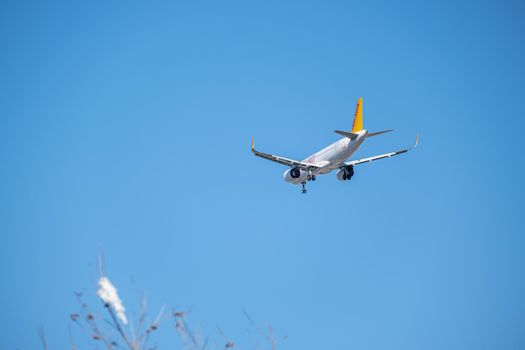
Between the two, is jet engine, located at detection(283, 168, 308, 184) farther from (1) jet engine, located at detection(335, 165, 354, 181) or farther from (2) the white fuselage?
(1) jet engine, located at detection(335, 165, 354, 181)

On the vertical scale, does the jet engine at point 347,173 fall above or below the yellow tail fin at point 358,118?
below

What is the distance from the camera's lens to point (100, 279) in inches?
511

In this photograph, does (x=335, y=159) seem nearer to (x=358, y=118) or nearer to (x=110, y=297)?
(x=358, y=118)

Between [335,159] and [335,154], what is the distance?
2.15ft

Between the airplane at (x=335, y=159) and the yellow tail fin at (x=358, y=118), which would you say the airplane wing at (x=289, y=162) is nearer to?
the airplane at (x=335, y=159)

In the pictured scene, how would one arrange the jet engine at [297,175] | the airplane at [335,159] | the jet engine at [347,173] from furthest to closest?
1. the jet engine at [347,173]
2. the jet engine at [297,175]
3. the airplane at [335,159]

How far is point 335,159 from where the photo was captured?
7381 cm

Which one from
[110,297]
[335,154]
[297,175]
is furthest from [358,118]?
[110,297]

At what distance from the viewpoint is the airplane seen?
71.8 metres

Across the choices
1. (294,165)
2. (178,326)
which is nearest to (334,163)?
(294,165)

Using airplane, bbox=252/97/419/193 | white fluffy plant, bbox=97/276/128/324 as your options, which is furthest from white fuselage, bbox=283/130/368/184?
white fluffy plant, bbox=97/276/128/324

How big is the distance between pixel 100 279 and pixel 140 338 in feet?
7.86

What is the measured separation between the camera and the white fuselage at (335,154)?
71.8m

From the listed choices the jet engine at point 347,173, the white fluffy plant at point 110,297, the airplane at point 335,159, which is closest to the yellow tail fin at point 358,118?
the airplane at point 335,159
